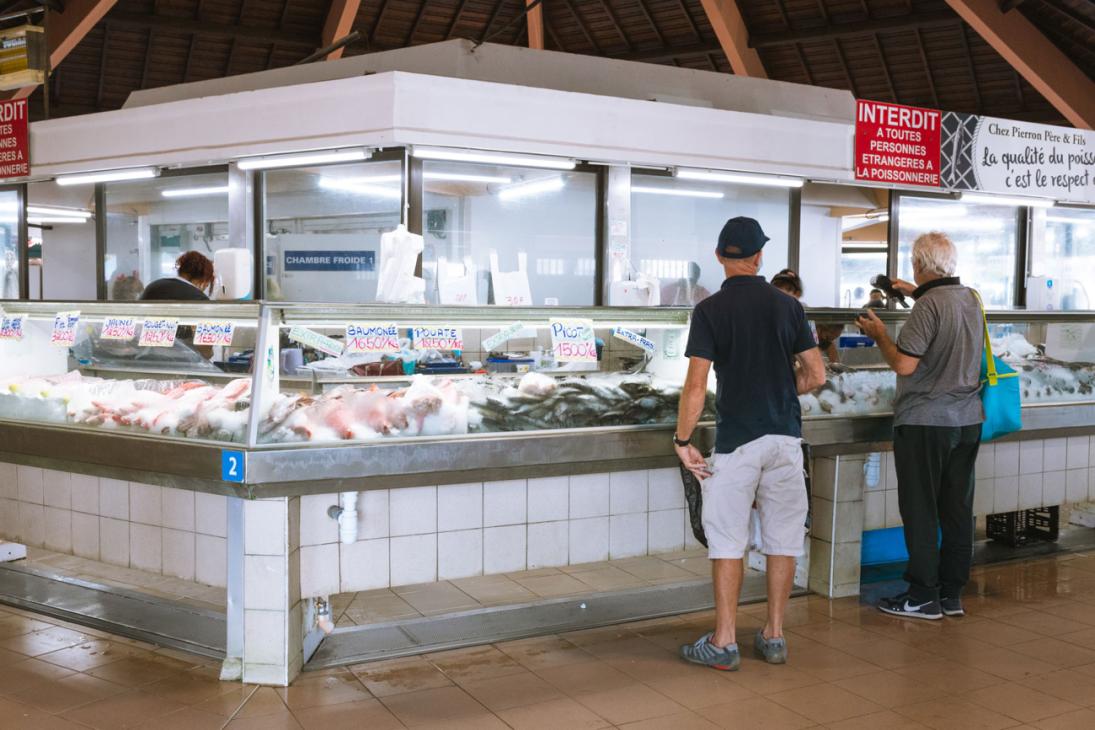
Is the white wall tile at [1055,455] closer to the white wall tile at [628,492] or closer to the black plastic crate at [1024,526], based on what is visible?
the black plastic crate at [1024,526]

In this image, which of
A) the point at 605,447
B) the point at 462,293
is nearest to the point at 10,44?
the point at 462,293

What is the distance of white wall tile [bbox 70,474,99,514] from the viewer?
392cm

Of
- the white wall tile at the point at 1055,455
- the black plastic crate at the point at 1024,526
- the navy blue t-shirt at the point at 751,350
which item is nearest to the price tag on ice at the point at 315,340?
the navy blue t-shirt at the point at 751,350

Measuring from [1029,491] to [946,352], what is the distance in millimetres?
1498

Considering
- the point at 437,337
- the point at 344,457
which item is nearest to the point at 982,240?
the point at 437,337

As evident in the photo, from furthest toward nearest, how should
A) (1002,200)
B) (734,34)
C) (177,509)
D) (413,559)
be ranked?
(734,34) → (1002,200) → (177,509) → (413,559)

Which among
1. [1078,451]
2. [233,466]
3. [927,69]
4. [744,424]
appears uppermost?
[927,69]

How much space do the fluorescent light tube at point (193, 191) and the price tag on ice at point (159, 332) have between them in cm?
351

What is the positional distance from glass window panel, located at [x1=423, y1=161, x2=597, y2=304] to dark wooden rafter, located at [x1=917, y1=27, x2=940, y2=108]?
6477 millimetres

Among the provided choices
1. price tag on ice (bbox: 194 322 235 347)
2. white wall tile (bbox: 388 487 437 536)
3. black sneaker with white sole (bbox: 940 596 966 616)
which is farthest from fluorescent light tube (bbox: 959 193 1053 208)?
price tag on ice (bbox: 194 322 235 347)

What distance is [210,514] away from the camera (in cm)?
363

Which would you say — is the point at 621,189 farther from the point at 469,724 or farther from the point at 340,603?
the point at 469,724

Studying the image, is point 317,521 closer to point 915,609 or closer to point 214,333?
point 214,333

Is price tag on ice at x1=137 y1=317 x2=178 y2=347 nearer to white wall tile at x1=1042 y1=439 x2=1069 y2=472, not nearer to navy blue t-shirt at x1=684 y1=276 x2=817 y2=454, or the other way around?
navy blue t-shirt at x1=684 y1=276 x2=817 y2=454
